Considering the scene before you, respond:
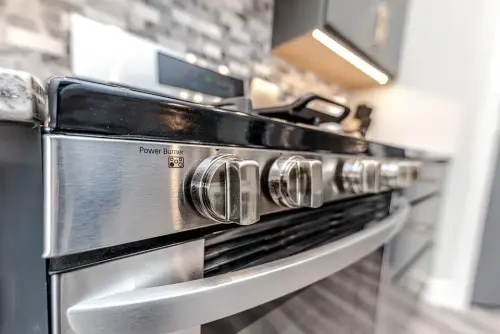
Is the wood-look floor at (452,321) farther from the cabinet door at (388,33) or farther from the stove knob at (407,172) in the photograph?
the cabinet door at (388,33)

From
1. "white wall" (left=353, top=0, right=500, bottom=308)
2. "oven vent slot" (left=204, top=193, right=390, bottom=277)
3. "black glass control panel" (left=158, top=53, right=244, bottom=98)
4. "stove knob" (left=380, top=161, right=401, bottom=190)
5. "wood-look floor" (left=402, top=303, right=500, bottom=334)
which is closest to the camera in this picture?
"oven vent slot" (left=204, top=193, right=390, bottom=277)

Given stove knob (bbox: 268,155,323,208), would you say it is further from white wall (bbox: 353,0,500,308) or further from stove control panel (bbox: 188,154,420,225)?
white wall (bbox: 353,0,500,308)

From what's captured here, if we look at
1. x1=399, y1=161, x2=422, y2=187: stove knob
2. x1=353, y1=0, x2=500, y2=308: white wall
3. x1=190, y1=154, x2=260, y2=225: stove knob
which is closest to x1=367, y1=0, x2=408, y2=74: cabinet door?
x1=353, y1=0, x2=500, y2=308: white wall

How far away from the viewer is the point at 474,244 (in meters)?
1.49

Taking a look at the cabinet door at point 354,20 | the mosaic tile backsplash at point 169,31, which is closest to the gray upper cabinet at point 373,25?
the cabinet door at point 354,20

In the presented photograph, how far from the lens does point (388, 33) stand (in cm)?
144

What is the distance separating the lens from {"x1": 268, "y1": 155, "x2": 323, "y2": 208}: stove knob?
328mm

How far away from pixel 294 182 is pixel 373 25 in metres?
1.24

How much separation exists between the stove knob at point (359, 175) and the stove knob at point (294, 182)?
0.14 metres

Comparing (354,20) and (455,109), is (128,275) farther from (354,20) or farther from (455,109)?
(455,109)

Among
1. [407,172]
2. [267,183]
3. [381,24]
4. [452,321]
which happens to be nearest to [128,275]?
[267,183]

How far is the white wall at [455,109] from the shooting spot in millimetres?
1457

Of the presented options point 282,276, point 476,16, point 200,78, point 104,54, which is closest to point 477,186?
point 476,16

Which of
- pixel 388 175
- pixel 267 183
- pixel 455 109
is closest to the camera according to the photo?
pixel 267 183
